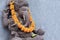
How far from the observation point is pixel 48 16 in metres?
1.88

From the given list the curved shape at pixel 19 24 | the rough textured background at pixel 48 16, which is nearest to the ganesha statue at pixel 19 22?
the curved shape at pixel 19 24

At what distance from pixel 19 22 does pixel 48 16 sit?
0.29 metres

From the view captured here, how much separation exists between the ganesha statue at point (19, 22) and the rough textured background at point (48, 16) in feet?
0.39

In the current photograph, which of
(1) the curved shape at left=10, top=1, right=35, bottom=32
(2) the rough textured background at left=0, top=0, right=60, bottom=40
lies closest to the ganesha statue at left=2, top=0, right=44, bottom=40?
(1) the curved shape at left=10, top=1, right=35, bottom=32

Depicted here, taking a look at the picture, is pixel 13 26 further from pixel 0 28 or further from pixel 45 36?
pixel 45 36

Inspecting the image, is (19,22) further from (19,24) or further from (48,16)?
(48,16)

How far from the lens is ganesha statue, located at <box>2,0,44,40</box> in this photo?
1.69m

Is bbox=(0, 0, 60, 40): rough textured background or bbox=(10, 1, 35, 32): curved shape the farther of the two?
bbox=(0, 0, 60, 40): rough textured background

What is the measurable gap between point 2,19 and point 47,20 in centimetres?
37

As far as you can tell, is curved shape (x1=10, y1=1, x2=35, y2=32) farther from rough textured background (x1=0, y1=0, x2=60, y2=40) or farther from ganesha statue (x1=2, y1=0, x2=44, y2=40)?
rough textured background (x1=0, y1=0, x2=60, y2=40)

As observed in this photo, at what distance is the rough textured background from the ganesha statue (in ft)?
0.39

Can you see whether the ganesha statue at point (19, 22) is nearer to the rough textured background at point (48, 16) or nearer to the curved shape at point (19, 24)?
the curved shape at point (19, 24)

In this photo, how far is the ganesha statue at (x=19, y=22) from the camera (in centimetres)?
169

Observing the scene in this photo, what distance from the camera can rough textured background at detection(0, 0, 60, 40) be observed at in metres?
1.85
